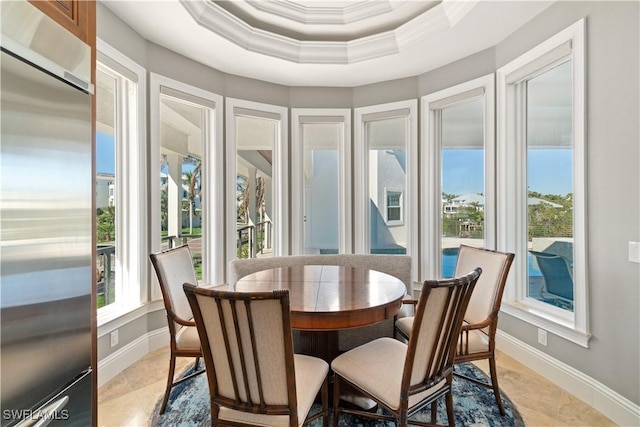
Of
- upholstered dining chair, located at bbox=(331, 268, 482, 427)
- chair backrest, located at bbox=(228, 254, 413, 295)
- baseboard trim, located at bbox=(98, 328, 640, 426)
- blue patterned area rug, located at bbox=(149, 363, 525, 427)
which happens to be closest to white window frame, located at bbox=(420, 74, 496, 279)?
chair backrest, located at bbox=(228, 254, 413, 295)

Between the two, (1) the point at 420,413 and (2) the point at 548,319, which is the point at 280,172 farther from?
(2) the point at 548,319

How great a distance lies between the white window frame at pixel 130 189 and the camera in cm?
262

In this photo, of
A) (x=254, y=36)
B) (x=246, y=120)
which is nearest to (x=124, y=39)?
(x=254, y=36)

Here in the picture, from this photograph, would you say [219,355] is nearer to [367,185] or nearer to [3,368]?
[3,368]

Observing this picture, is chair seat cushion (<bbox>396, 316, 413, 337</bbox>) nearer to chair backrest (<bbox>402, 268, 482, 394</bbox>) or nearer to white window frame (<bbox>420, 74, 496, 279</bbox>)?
chair backrest (<bbox>402, 268, 482, 394</bbox>)

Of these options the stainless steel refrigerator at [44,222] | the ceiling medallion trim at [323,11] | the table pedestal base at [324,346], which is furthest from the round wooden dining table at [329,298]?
the ceiling medallion trim at [323,11]

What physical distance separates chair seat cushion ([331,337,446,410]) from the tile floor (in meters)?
0.91

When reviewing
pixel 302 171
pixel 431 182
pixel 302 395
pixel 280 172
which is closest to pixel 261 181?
pixel 280 172

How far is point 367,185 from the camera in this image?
12.3 ft

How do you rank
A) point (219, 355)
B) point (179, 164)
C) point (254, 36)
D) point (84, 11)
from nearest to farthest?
point (84, 11) < point (219, 355) < point (254, 36) < point (179, 164)

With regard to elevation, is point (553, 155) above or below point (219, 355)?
above

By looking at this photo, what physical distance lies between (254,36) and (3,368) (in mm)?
2813

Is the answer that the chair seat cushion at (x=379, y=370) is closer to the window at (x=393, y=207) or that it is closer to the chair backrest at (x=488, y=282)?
the chair backrest at (x=488, y=282)

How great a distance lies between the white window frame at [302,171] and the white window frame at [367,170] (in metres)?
0.09
